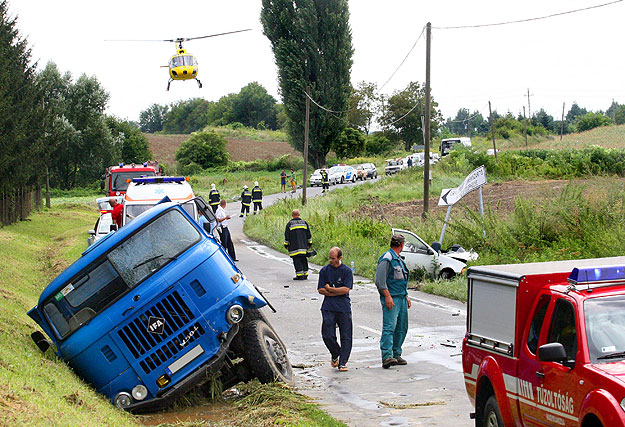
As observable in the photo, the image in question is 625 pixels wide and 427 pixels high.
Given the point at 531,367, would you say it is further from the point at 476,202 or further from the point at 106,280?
the point at 476,202

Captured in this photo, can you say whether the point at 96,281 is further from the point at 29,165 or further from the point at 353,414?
the point at 29,165

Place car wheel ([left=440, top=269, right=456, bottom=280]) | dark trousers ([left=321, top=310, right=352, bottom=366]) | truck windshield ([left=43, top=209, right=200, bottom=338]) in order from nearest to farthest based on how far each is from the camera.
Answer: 1. truck windshield ([left=43, top=209, right=200, bottom=338])
2. dark trousers ([left=321, top=310, right=352, bottom=366])
3. car wheel ([left=440, top=269, right=456, bottom=280])

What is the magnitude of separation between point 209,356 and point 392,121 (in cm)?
9712

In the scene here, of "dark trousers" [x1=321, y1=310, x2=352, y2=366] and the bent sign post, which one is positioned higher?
the bent sign post

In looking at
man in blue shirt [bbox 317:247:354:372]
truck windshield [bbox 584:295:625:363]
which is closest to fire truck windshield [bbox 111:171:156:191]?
man in blue shirt [bbox 317:247:354:372]

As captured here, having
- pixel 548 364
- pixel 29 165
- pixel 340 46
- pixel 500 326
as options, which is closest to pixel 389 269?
pixel 500 326

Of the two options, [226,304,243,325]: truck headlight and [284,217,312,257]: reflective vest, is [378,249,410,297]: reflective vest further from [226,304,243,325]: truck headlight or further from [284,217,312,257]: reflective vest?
[284,217,312,257]: reflective vest

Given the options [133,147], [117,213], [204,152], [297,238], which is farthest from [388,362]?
[204,152]

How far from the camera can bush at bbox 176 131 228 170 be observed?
92.8 metres

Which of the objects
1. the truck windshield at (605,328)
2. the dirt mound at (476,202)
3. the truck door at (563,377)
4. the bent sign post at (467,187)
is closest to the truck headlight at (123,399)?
the truck door at (563,377)

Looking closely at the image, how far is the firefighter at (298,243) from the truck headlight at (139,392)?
12.2m

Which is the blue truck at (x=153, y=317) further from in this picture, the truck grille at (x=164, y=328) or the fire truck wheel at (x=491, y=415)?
the fire truck wheel at (x=491, y=415)

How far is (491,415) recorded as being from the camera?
7230 mm

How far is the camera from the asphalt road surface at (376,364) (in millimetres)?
9047
